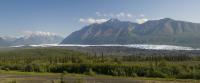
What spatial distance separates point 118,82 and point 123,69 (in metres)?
23.5

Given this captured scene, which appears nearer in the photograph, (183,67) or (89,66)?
(183,67)

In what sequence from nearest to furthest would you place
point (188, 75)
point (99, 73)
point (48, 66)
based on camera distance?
1. point (188, 75)
2. point (99, 73)
3. point (48, 66)

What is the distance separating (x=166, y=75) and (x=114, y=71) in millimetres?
13292

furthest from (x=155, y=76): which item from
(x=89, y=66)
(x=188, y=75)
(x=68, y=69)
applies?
(x=68, y=69)

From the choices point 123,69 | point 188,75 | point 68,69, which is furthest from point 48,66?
point 188,75

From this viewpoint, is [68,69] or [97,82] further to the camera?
[68,69]

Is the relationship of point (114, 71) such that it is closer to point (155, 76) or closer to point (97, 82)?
point (155, 76)

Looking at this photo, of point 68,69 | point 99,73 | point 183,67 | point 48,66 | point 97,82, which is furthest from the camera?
point 48,66

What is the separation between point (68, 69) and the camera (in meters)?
93.2

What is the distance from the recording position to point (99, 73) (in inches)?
3398

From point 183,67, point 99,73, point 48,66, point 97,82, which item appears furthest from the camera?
point 48,66

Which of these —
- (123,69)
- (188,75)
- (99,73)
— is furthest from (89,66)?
(188,75)

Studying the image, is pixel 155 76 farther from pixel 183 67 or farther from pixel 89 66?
pixel 89 66

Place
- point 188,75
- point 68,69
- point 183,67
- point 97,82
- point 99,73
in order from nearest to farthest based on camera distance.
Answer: point 97,82 < point 188,75 < point 183,67 < point 99,73 < point 68,69
